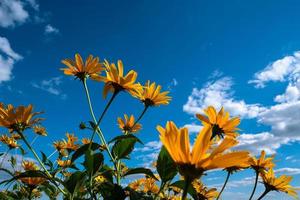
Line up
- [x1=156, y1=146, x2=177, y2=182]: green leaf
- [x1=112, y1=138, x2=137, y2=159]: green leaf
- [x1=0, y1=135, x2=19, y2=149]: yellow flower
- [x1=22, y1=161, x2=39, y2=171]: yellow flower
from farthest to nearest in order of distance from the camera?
[x1=0, y1=135, x2=19, y2=149]: yellow flower
[x1=22, y1=161, x2=39, y2=171]: yellow flower
[x1=112, y1=138, x2=137, y2=159]: green leaf
[x1=156, y1=146, x2=177, y2=182]: green leaf

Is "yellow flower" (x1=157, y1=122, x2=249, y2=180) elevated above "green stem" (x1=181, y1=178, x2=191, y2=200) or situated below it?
above

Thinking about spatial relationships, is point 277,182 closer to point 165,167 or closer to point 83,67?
point 165,167

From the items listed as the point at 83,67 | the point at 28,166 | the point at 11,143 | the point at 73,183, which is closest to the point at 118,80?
the point at 83,67

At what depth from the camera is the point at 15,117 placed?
10.0 ft

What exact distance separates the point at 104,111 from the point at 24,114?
73cm

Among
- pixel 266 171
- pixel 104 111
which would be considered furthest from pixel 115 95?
pixel 266 171

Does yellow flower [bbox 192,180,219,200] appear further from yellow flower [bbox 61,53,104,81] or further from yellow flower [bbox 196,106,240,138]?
yellow flower [bbox 61,53,104,81]

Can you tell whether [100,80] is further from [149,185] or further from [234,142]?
[149,185]

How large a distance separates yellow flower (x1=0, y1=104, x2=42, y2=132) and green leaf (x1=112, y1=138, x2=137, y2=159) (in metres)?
0.89

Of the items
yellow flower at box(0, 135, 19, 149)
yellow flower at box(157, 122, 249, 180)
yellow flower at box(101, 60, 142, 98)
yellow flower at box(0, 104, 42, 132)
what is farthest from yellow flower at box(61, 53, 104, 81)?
yellow flower at box(0, 135, 19, 149)

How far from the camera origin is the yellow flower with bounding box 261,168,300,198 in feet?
11.5

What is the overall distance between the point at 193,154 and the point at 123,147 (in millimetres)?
1205

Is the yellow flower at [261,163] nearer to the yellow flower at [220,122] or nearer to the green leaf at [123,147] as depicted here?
the yellow flower at [220,122]

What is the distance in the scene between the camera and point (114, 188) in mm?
2258
